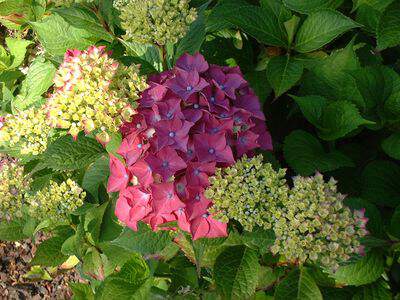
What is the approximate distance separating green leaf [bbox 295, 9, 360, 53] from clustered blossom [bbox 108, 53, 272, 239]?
1.61 ft

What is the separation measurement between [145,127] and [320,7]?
3.18 feet

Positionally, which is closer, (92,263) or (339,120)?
(339,120)

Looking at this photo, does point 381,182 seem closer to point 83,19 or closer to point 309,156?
point 309,156

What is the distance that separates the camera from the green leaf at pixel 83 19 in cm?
214

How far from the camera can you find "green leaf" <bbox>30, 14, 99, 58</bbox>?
243 cm

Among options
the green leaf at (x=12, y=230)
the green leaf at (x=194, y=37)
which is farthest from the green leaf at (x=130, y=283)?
the green leaf at (x=194, y=37)

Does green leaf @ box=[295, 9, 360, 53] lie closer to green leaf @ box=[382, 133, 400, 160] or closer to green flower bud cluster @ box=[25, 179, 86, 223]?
green leaf @ box=[382, 133, 400, 160]

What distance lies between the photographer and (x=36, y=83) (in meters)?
2.65

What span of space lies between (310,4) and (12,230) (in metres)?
1.81

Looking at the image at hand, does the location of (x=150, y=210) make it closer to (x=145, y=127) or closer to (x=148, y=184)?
(x=148, y=184)

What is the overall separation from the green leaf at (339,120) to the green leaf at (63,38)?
1.20 m

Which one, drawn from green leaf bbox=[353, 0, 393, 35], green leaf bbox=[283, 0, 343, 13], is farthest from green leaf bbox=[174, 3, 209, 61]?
green leaf bbox=[353, 0, 393, 35]

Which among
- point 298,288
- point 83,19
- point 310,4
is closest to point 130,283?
point 298,288

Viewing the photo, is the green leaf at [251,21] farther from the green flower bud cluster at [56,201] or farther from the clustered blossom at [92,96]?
the green flower bud cluster at [56,201]
